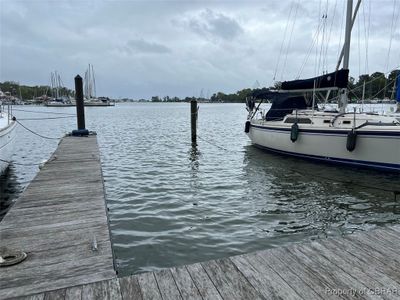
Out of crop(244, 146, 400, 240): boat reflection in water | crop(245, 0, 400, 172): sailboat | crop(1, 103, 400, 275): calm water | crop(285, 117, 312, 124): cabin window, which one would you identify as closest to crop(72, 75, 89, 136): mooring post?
crop(1, 103, 400, 275): calm water

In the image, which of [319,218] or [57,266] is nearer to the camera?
[57,266]

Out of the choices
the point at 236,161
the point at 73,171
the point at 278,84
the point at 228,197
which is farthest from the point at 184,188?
the point at 278,84

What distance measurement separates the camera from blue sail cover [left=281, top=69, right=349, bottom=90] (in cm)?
→ 1390

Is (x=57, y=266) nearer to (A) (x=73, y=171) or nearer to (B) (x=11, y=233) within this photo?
(B) (x=11, y=233)

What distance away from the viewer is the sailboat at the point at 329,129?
11.5 m

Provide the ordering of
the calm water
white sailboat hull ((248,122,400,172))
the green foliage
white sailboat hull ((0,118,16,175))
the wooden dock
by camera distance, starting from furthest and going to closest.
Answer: the green foliage → white sailboat hull ((248,122,400,172)) → white sailboat hull ((0,118,16,175)) → the calm water → the wooden dock

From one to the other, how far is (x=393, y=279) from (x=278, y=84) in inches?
594

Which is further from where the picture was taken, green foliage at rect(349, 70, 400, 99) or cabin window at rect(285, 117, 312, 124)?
green foliage at rect(349, 70, 400, 99)

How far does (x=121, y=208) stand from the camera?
8.33 meters

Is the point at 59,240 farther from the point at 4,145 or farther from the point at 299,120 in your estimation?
the point at 299,120

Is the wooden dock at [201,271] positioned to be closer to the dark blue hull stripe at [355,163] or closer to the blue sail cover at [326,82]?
the dark blue hull stripe at [355,163]

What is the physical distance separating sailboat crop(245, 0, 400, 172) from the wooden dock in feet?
24.1

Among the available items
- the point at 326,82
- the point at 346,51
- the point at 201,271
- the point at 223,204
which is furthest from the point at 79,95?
the point at 201,271

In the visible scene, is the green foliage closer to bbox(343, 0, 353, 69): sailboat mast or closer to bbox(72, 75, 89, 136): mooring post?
bbox(343, 0, 353, 69): sailboat mast
